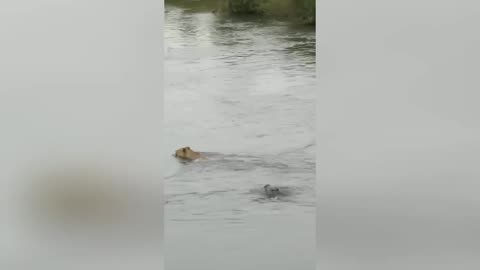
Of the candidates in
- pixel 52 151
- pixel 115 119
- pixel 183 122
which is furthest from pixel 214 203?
pixel 52 151

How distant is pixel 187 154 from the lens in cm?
277

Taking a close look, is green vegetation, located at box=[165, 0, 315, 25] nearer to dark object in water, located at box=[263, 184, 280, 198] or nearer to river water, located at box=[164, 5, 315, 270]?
river water, located at box=[164, 5, 315, 270]

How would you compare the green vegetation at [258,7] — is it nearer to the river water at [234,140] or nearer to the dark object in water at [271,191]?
the river water at [234,140]

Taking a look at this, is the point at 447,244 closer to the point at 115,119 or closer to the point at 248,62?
the point at 248,62

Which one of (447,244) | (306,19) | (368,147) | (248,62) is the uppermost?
(306,19)

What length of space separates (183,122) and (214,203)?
38 centimetres

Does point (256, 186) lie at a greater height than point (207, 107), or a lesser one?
lesser

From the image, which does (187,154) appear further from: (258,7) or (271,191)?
(258,7)

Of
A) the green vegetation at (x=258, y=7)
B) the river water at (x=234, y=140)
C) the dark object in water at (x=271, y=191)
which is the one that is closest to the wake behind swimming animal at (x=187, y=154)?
the river water at (x=234, y=140)

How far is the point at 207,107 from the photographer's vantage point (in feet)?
9.07

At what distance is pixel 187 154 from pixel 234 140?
21 cm

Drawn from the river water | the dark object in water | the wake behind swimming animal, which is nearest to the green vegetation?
the river water

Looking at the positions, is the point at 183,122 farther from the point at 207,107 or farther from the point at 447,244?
the point at 447,244

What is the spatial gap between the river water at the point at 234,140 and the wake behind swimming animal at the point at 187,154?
0.9 inches
